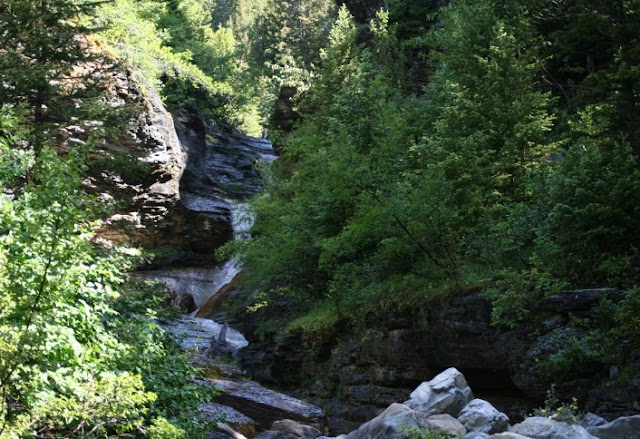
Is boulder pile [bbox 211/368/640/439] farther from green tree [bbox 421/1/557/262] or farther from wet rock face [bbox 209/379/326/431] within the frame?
wet rock face [bbox 209/379/326/431]

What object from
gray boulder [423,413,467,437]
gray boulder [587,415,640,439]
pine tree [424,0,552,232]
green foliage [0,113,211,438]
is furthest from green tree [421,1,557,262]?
green foliage [0,113,211,438]

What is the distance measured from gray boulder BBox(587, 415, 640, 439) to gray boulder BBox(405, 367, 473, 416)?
7.47 feet

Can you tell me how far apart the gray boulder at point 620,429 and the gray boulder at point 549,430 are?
0.44 meters

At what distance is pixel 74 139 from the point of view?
77.3 ft

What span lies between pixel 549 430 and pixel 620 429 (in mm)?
970

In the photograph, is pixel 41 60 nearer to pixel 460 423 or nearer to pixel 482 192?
pixel 482 192

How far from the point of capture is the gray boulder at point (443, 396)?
36.1ft

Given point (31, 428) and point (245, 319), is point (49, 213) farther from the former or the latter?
point (245, 319)

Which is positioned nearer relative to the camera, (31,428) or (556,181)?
(31,428)

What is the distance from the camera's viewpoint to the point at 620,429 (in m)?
9.25

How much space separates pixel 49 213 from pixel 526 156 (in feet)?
39.8

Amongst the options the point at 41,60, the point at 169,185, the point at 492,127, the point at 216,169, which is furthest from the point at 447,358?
the point at 216,169

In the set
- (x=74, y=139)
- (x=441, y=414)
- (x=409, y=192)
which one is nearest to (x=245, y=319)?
(x=74, y=139)

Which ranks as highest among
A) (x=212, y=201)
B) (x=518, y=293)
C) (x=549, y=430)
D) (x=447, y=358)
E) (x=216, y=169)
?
(x=216, y=169)
